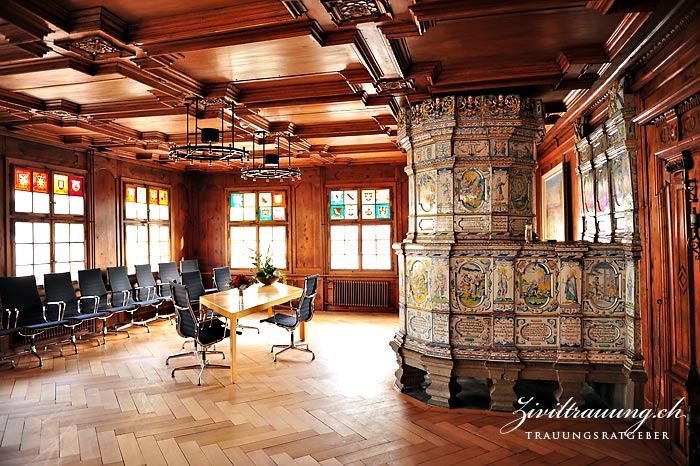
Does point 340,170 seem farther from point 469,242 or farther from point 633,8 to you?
point 633,8

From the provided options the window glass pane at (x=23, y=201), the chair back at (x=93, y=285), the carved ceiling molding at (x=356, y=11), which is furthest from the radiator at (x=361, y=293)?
the carved ceiling molding at (x=356, y=11)

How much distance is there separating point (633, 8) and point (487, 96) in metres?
1.84

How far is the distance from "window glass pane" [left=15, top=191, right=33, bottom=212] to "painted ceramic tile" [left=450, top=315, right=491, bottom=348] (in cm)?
653

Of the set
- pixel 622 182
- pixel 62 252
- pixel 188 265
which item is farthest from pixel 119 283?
pixel 622 182

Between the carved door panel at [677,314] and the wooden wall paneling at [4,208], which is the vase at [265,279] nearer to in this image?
the wooden wall paneling at [4,208]

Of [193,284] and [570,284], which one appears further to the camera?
[193,284]

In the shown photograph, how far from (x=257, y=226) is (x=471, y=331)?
7.14 meters

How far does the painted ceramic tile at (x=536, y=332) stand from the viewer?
4.65 meters

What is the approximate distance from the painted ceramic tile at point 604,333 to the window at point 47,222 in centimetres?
762

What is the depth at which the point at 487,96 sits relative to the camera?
15.9ft

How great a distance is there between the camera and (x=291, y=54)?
13.8 ft

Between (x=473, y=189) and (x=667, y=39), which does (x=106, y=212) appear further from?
(x=667, y=39)

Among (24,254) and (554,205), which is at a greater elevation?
(554,205)

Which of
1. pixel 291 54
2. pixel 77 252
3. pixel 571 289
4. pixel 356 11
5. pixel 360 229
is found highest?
pixel 291 54
